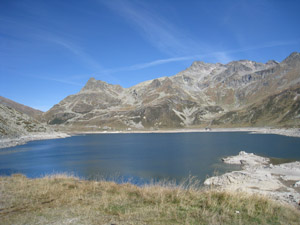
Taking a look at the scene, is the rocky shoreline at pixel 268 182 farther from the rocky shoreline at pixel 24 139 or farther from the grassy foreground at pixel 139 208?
the rocky shoreline at pixel 24 139

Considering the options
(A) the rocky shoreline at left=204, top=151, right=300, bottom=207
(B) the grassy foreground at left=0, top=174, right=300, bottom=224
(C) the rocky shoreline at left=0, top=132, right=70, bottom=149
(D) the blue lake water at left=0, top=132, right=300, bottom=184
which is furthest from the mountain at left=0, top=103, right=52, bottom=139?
(B) the grassy foreground at left=0, top=174, right=300, bottom=224

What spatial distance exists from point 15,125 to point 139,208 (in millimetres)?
138633

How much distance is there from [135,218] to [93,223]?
166 cm

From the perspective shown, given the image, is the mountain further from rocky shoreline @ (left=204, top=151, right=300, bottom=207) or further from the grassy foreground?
the grassy foreground

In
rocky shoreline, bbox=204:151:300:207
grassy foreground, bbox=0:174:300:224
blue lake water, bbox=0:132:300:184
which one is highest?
grassy foreground, bbox=0:174:300:224

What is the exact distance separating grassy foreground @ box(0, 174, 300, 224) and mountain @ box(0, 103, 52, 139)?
10771cm

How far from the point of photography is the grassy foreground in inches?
360

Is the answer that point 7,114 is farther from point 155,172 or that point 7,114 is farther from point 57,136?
point 155,172

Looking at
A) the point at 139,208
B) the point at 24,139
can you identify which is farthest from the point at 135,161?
the point at 24,139

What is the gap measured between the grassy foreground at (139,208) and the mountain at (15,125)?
10771cm

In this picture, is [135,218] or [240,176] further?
[240,176]

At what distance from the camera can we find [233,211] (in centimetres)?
1019

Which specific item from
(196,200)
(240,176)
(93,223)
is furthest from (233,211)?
(240,176)

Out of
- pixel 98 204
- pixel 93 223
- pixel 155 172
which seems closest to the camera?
pixel 93 223
